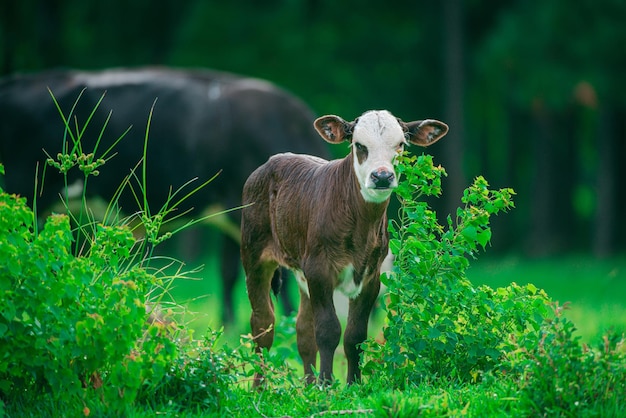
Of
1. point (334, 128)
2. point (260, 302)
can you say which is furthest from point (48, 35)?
point (334, 128)

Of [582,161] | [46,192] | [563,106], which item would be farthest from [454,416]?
[582,161]

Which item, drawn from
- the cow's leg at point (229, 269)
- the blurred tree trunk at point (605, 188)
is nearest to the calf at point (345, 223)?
the cow's leg at point (229, 269)

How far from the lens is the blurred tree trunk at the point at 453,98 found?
19.1 meters

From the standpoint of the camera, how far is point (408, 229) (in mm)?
5703

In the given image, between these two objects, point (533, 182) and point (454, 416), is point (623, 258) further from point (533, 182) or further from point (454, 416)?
point (454, 416)

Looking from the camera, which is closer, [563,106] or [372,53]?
[563,106]

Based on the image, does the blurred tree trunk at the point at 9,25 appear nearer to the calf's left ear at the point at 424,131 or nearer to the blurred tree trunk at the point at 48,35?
the blurred tree trunk at the point at 48,35

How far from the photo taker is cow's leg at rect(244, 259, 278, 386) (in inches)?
260

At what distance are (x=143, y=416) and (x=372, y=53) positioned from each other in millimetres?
17174

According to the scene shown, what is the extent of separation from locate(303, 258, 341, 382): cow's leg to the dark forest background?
12.5 metres

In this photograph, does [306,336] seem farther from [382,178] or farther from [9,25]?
[9,25]

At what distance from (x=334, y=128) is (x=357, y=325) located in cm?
119

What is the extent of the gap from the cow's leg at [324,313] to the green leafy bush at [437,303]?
226 mm

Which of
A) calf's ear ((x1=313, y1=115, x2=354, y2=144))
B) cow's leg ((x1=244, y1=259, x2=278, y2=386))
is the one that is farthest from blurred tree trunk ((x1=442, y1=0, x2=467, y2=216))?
calf's ear ((x1=313, y1=115, x2=354, y2=144))
